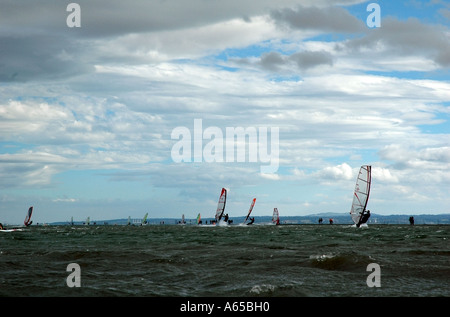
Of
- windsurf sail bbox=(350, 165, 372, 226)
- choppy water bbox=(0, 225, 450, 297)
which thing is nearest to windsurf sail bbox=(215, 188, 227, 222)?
windsurf sail bbox=(350, 165, 372, 226)

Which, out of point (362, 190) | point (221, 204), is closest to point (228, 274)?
point (362, 190)

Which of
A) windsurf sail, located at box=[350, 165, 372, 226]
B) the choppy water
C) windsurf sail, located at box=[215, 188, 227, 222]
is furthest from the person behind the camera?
windsurf sail, located at box=[215, 188, 227, 222]

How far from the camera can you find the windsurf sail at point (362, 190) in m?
76.8

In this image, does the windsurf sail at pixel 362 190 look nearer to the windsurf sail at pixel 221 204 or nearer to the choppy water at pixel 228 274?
the windsurf sail at pixel 221 204

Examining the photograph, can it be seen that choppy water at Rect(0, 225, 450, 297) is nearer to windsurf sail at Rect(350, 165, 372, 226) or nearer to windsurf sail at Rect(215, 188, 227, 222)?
windsurf sail at Rect(350, 165, 372, 226)

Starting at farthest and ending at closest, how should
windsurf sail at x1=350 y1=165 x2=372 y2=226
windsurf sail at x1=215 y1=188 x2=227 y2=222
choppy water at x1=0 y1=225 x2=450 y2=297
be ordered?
windsurf sail at x1=215 y1=188 x2=227 y2=222 < windsurf sail at x1=350 y1=165 x2=372 y2=226 < choppy water at x1=0 y1=225 x2=450 y2=297

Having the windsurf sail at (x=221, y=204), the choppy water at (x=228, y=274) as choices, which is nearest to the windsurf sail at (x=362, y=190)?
the windsurf sail at (x=221, y=204)

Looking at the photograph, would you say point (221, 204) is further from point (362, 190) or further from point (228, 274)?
point (228, 274)

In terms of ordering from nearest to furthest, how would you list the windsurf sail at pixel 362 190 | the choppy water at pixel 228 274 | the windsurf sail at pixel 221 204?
the choppy water at pixel 228 274 < the windsurf sail at pixel 362 190 < the windsurf sail at pixel 221 204

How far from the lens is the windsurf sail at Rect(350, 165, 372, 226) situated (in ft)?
252

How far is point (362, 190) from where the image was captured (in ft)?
255
